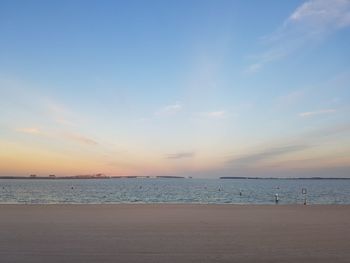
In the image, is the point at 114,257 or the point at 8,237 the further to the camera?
the point at 8,237

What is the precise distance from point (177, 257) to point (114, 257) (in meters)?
1.49

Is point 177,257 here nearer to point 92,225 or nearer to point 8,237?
point 8,237

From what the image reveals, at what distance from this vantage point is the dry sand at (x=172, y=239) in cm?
1041

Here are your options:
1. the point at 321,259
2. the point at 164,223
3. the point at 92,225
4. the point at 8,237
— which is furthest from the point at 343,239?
the point at 8,237

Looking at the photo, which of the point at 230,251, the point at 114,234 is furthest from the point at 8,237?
the point at 230,251

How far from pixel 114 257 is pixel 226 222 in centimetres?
888

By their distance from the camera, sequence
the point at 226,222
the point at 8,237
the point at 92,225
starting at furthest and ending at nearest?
1. the point at 226,222
2. the point at 92,225
3. the point at 8,237

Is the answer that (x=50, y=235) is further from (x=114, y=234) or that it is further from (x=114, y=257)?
(x=114, y=257)

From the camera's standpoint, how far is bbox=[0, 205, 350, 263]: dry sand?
10.4m

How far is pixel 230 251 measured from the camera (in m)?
11.2

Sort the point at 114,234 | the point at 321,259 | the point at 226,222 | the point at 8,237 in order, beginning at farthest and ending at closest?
the point at 226,222, the point at 114,234, the point at 8,237, the point at 321,259

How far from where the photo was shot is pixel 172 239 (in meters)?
13.2

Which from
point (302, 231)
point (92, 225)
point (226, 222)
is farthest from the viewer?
point (226, 222)

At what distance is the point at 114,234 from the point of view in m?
14.4
